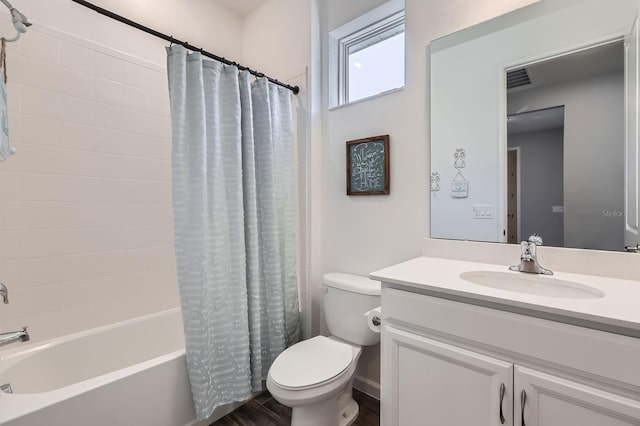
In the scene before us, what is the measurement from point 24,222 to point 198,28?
5.64 feet

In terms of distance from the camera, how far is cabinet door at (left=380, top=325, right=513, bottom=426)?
36.9 inches

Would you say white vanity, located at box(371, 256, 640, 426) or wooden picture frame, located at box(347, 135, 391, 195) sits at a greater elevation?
wooden picture frame, located at box(347, 135, 391, 195)

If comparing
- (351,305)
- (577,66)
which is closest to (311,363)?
(351,305)

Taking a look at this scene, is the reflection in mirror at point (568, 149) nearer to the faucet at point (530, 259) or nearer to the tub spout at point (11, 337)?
the faucet at point (530, 259)

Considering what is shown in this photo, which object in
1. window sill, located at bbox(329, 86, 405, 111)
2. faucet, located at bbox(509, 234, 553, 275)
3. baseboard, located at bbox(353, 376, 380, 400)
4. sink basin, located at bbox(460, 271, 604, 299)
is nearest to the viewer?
sink basin, located at bbox(460, 271, 604, 299)

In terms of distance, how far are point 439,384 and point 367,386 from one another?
967 millimetres

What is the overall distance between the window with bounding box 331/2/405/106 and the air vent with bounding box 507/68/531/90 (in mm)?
608

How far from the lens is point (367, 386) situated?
188cm

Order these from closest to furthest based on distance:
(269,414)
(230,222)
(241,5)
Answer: (230,222) < (269,414) < (241,5)

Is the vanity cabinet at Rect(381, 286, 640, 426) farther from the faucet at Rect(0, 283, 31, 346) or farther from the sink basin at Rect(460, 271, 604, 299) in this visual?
the faucet at Rect(0, 283, 31, 346)

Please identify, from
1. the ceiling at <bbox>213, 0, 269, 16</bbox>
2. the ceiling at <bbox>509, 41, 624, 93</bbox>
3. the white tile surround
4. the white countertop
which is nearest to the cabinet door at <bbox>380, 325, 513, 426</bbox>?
the white countertop

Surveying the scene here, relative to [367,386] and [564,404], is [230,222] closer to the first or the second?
[367,386]

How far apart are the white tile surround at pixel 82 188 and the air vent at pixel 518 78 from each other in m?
2.09

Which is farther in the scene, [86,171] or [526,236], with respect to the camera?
[86,171]
